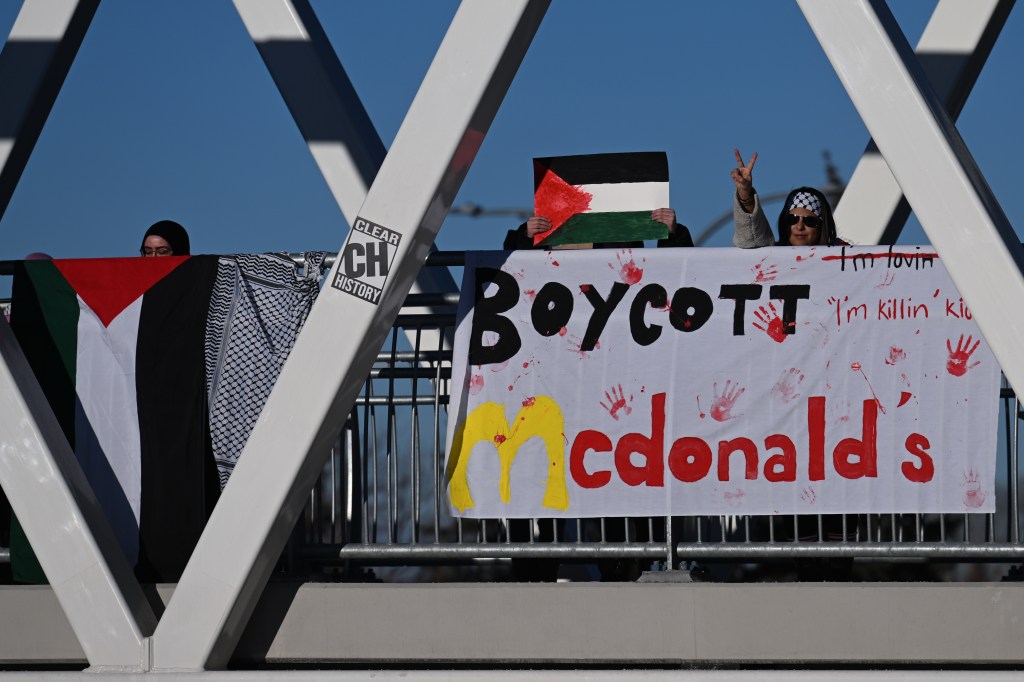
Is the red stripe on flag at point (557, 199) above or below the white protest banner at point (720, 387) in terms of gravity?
above

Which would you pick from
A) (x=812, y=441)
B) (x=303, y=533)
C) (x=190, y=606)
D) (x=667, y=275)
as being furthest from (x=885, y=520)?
(x=190, y=606)

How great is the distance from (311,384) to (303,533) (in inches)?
42.3

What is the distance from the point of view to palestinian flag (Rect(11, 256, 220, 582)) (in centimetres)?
662

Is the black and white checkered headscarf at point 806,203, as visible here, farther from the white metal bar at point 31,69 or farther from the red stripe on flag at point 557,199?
the white metal bar at point 31,69

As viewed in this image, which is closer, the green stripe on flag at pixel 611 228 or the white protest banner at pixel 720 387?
the white protest banner at pixel 720 387

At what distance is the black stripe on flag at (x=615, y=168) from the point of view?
6.73 metres

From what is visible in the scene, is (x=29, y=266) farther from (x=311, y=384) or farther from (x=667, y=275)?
(x=667, y=275)

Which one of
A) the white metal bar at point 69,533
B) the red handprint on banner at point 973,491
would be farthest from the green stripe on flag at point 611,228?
the white metal bar at point 69,533

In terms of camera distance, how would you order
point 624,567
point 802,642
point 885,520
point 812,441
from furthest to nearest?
point 885,520 → point 624,567 → point 812,441 → point 802,642

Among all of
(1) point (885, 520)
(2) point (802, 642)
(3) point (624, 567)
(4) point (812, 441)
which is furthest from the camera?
(1) point (885, 520)

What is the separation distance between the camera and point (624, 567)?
6.91 metres

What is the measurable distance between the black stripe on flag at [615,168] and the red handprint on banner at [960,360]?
1.63 meters

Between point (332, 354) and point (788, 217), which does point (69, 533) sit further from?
point (788, 217)

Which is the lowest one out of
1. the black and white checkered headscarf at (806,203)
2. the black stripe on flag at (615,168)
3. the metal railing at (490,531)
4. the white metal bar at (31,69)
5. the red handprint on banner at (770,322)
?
the metal railing at (490,531)
